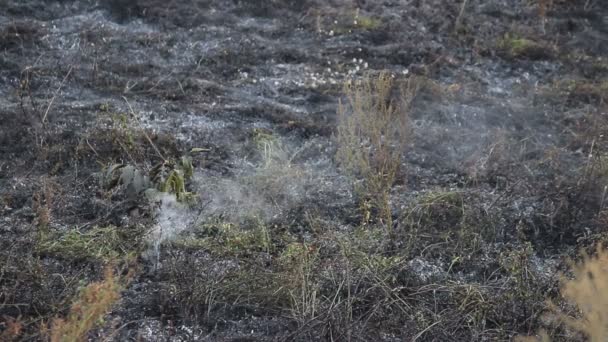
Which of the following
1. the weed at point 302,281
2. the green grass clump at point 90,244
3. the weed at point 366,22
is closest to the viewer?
the weed at point 302,281

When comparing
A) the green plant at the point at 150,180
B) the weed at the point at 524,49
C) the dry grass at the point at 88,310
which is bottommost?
the weed at the point at 524,49

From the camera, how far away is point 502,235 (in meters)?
4.00

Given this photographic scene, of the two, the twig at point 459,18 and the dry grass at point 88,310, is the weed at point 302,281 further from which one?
the twig at point 459,18

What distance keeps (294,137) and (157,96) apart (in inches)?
43.3

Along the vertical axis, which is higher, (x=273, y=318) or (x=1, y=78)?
(x=1, y=78)

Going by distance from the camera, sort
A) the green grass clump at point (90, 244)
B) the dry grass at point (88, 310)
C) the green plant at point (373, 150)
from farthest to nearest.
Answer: the green plant at point (373, 150), the green grass clump at point (90, 244), the dry grass at point (88, 310)

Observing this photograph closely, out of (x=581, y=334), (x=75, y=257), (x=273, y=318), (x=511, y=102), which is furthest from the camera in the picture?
(x=511, y=102)

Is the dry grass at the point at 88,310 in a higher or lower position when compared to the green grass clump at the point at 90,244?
higher

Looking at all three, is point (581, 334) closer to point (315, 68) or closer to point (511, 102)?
point (511, 102)

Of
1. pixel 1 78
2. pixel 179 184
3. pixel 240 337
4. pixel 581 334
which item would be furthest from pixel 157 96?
pixel 581 334

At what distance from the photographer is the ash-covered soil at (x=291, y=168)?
130 inches

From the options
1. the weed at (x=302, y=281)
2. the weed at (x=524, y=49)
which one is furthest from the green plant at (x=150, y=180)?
the weed at (x=524, y=49)

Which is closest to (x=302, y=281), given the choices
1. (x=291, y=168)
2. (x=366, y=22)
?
(x=291, y=168)

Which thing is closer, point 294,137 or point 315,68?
point 294,137
